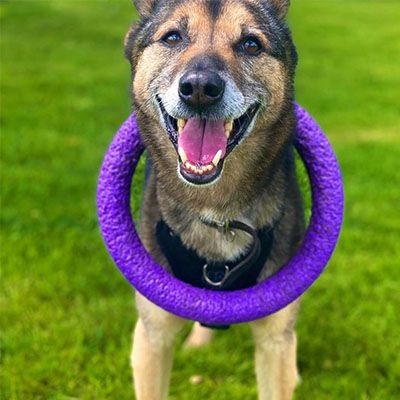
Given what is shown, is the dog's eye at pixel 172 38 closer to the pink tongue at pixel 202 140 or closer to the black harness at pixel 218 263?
the pink tongue at pixel 202 140

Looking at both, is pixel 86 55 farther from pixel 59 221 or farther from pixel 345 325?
pixel 345 325

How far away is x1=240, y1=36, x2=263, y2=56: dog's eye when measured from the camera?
10.6 ft

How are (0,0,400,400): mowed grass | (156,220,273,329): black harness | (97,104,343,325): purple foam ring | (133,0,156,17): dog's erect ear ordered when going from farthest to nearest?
(0,0,400,400): mowed grass
(133,0,156,17): dog's erect ear
(156,220,273,329): black harness
(97,104,343,325): purple foam ring

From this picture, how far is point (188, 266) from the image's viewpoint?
3525 mm

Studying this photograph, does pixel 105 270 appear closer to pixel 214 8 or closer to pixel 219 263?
pixel 219 263

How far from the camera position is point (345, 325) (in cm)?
490

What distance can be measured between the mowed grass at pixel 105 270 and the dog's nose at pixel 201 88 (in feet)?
3.26

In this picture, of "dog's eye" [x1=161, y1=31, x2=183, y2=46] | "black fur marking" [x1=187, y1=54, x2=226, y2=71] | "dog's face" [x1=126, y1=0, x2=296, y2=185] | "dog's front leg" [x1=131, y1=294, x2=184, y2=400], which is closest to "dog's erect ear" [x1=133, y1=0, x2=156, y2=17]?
"dog's face" [x1=126, y1=0, x2=296, y2=185]

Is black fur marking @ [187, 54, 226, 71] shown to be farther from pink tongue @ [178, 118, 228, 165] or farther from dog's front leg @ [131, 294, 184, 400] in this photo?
dog's front leg @ [131, 294, 184, 400]

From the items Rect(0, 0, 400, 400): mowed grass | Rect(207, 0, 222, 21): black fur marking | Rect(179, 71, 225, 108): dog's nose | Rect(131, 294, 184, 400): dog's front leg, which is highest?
Rect(207, 0, 222, 21): black fur marking

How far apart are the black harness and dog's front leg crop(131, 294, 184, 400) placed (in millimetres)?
239

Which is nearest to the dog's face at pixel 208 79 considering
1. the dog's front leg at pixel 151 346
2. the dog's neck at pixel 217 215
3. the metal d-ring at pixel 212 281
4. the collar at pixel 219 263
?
the dog's neck at pixel 217 215

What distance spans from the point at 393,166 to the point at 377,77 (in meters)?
5.01

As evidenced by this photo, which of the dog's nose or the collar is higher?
the dog's nose
